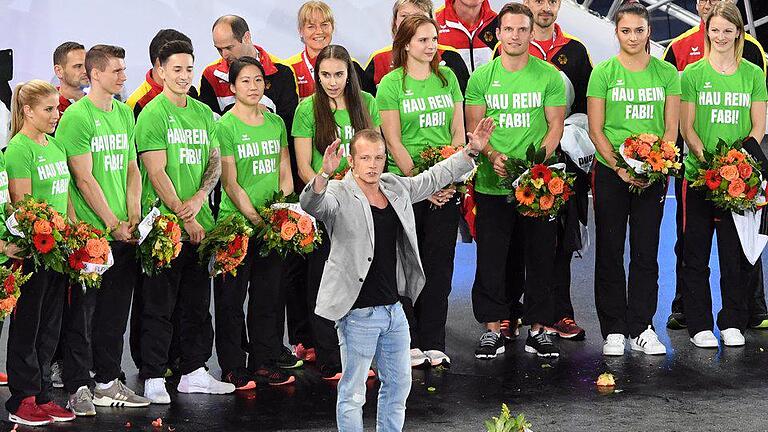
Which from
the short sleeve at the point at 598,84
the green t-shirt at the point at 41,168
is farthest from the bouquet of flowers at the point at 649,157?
the green t-shirt at the point at 41,168

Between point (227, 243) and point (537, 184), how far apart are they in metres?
1.91

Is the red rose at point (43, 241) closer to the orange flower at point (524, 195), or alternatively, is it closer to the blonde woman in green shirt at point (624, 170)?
the orange flower at point (524, 195)

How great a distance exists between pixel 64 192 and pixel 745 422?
3669mm

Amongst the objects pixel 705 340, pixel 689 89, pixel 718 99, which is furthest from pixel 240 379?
pixel 718 99

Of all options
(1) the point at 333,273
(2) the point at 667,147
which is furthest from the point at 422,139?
(1) the point at 333,273

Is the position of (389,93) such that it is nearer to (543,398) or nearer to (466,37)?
(466,37)

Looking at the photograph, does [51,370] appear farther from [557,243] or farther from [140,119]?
[557,243]

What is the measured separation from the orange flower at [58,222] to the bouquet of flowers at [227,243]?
921mm

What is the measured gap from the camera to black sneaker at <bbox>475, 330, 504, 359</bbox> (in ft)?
27.2

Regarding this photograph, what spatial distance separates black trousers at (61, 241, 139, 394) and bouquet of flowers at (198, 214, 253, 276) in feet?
1.37

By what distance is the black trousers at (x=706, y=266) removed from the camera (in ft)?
28.1

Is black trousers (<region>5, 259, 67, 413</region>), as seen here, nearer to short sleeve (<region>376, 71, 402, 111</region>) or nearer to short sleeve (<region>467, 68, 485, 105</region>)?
short sleeve (<region>376, 71, 402, 111</region>)

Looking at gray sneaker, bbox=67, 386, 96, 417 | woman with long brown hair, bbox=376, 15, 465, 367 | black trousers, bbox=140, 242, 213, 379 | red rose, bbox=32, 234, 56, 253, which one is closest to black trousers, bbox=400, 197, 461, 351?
woman with long brown hair, bbox=376, 15, 465, 367

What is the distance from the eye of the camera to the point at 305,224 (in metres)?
7.34
